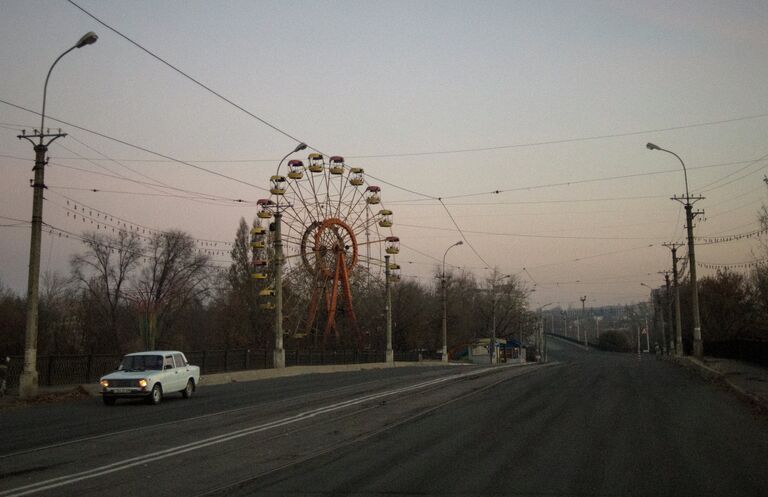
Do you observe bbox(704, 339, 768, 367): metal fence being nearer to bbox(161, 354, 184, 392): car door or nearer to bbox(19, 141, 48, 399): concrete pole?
bbox(161, 354, 184, 392): car door

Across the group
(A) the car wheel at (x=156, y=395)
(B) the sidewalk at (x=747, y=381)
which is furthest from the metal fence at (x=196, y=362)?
(B) the sidewalk at (x=747, y=381)

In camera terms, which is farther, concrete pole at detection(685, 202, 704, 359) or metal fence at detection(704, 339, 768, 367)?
concrete pole at detection(685, 202, 704, 359)

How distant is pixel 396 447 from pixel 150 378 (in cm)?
1239

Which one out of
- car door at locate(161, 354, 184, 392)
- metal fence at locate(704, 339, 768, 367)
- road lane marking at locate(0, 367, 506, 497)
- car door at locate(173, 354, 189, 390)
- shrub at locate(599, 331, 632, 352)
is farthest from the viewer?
shrub at locate(599, 331, 632, 352)

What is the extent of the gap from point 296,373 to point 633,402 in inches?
1060

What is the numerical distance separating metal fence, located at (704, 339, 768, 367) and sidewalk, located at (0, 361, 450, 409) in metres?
25.6

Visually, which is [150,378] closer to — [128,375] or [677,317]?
[128,375]

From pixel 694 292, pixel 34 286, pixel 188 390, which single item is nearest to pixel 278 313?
pixel 188 390

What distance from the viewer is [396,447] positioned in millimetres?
12977

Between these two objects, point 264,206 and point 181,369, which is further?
point 264,206

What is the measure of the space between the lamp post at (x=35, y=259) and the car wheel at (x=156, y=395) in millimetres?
4289

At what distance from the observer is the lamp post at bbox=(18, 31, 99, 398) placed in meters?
23.8

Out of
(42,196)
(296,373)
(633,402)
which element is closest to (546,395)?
(633,402)

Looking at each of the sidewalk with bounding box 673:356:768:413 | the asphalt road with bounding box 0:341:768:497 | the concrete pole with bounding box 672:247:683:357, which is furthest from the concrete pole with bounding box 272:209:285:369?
the concrete pole with bounding box 672:247:683:357
